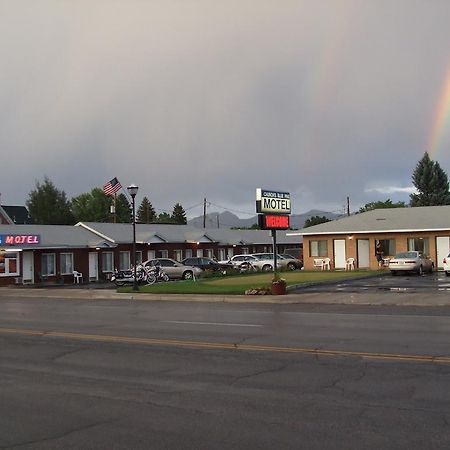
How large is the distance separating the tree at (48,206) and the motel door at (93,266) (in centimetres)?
4697

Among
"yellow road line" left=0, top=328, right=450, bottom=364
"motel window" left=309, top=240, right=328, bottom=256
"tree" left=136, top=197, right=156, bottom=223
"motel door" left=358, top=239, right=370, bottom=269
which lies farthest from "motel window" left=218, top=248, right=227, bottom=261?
"tree" left=136, top=197, right=156, bottom=223

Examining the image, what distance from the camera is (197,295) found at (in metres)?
26.4

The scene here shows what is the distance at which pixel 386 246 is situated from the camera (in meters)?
46.1

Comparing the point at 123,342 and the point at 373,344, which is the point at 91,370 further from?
the point at 373,344

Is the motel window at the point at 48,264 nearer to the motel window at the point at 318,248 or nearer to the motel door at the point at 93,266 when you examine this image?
the motel door at the point at 93,266

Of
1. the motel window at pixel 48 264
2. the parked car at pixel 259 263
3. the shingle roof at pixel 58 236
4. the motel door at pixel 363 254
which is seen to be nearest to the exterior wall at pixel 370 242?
the motel door at pixel 363 254

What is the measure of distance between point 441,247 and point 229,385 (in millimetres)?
38762

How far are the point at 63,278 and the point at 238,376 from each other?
41.8 m

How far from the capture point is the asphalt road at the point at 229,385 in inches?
233

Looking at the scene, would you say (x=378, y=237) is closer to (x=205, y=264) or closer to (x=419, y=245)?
(x=419, y=245)

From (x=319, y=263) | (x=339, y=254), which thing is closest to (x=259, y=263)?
(x=319, y=263)

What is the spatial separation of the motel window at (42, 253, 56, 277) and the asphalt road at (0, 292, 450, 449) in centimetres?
3258

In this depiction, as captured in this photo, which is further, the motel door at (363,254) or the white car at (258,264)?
the white car at (258,264)

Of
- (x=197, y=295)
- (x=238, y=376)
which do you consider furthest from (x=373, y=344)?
(x=197, y=295)
